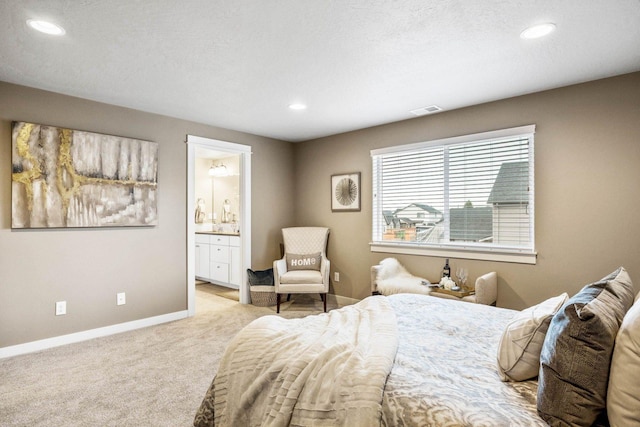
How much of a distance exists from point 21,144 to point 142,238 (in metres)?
1.39

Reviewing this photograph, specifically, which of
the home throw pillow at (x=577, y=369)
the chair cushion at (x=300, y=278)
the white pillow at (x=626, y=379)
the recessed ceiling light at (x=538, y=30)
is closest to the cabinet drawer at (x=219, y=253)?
the chair cushion at (x=300, y=278)

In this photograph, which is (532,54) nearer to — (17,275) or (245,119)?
(245,119)

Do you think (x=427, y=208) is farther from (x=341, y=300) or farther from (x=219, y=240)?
(x=219, y=240)

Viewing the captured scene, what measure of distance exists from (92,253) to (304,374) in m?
3.14

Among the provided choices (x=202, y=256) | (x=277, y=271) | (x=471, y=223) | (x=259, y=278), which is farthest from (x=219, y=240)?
(x=471, y=223)

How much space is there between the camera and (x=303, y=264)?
4.75 meters

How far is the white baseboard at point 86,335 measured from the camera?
10.2 feet

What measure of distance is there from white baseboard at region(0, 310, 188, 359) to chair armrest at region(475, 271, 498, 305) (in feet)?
11.0

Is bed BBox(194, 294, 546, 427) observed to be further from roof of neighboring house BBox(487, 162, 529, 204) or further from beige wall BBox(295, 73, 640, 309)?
roof of neighboring house BBox(487, 162, 529, 204)

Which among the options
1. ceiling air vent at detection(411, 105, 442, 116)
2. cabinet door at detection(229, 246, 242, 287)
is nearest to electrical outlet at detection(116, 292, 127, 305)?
cabinet door at detection(229, 246, 242, 287)

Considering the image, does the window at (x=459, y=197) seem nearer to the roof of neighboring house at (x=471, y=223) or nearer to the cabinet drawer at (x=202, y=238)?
the roof of neighboring house at (x=471, y=223)

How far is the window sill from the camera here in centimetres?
343

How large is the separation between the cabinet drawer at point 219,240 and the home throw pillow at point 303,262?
153cm

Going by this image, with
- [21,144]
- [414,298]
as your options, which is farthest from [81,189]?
[414,298]
